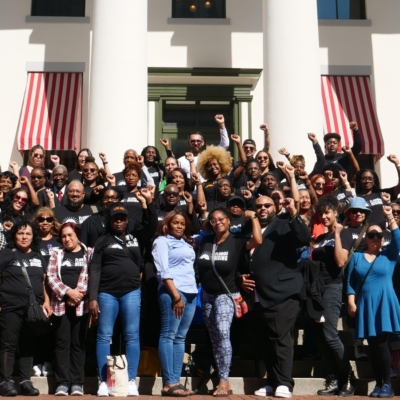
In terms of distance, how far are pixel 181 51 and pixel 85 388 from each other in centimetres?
973

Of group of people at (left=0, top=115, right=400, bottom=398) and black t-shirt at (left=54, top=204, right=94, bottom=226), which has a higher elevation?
black t-shirt at (left=54, top=204, right=94, bottom=226)

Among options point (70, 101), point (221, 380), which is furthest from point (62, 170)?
point (70, 101)

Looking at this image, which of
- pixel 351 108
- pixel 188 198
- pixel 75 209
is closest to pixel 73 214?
pixel 75 209

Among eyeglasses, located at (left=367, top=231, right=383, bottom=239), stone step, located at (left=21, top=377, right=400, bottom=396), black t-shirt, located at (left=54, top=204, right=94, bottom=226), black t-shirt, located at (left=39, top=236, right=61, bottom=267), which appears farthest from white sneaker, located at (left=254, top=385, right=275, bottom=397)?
black t-shirt, located at (left=54, top=204, right=94, bottom=226)

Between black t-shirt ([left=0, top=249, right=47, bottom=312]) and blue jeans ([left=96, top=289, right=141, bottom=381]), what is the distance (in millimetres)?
703

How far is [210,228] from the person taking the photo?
966cm

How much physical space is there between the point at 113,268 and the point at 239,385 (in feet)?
6.03

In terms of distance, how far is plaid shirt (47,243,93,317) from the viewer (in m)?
9.02

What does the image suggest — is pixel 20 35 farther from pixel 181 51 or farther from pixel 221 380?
pixel 221 380

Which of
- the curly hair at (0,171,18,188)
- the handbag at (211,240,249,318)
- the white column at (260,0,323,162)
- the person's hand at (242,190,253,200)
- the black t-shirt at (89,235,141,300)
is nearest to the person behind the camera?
the handbag at (211,240,249,318)

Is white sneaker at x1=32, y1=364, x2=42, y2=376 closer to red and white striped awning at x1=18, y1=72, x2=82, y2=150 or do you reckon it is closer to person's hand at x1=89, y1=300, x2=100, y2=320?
person's hand at x1=89, y1=300, x2=100, y2=320

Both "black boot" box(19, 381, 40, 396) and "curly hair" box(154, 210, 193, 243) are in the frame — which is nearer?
"black boot" box(19, 381, 40, 396)

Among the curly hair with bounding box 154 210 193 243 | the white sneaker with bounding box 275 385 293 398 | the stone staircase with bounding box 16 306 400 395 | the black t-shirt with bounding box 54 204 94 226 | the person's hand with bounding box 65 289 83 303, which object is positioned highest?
the black t-shirt with bounding box 54 204 94 226

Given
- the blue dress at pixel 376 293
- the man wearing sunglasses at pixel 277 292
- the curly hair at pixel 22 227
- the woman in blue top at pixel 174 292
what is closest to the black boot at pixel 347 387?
the blue dress at pixel 376 293
